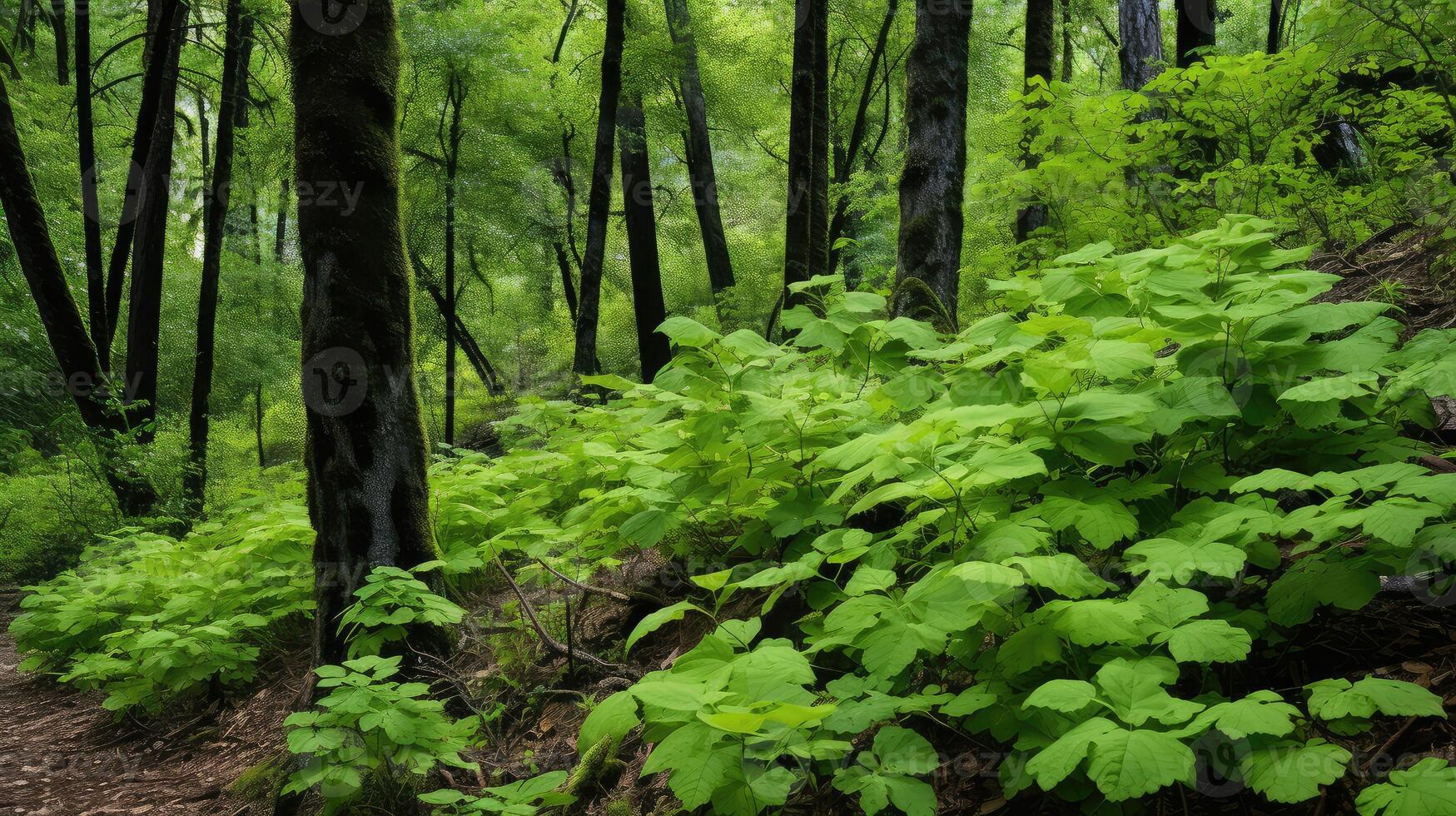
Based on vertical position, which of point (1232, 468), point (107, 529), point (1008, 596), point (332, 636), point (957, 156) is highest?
point (957, 156)

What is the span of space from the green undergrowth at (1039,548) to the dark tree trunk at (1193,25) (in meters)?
5.39

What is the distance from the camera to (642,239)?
13.6 meters

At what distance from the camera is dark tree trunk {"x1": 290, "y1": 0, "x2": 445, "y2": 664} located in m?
3.61

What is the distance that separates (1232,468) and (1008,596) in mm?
983

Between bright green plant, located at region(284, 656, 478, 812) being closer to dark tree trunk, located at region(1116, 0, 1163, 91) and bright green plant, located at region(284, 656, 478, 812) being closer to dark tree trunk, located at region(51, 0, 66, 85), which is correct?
dark tree trunk, located at region(1116, 0, 1163, 91)

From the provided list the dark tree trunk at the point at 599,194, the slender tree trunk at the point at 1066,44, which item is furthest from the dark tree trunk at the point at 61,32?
the slender tree trunk at the point at 1066,44

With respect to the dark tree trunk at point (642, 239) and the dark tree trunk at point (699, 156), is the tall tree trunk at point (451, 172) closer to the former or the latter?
the dark tree trunk at point (642, 239)

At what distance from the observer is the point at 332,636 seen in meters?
3.50

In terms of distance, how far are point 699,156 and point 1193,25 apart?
9895 millimetres

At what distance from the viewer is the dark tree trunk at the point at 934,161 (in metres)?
4.07

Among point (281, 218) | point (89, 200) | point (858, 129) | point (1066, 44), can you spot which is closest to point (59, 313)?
point (89, 200)

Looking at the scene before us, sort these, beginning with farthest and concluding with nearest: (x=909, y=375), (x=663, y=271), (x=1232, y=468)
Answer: (x=663, y=271)
(x=909, y=375)
(x=1232, y=468)

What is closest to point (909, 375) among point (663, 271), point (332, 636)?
point (332, 636)

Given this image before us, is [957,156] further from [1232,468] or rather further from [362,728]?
[362,728]
